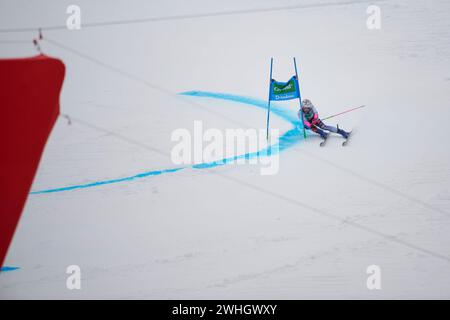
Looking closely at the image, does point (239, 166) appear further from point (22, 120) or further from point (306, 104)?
point (22, 120)

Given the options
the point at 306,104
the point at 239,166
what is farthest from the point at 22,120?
the point at 306,104

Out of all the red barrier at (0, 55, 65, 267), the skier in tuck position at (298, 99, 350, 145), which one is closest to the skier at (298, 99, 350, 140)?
the skier in tuck position at (298, 99, 350, 145)

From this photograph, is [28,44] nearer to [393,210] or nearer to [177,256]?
[177,256]

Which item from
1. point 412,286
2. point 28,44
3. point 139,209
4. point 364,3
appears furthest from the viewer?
point 364,3

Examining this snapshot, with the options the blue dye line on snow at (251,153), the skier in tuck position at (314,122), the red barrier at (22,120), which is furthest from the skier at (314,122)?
the red barrier at (22,120)

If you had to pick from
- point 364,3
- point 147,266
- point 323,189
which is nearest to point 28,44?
point 147,266

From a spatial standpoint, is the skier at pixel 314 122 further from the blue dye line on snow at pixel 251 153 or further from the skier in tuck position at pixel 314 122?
the blue dye line on snow at pixel 251 153

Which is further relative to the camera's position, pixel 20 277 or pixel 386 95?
pixel 386 95

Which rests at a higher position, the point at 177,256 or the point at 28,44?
the point at 28,44
